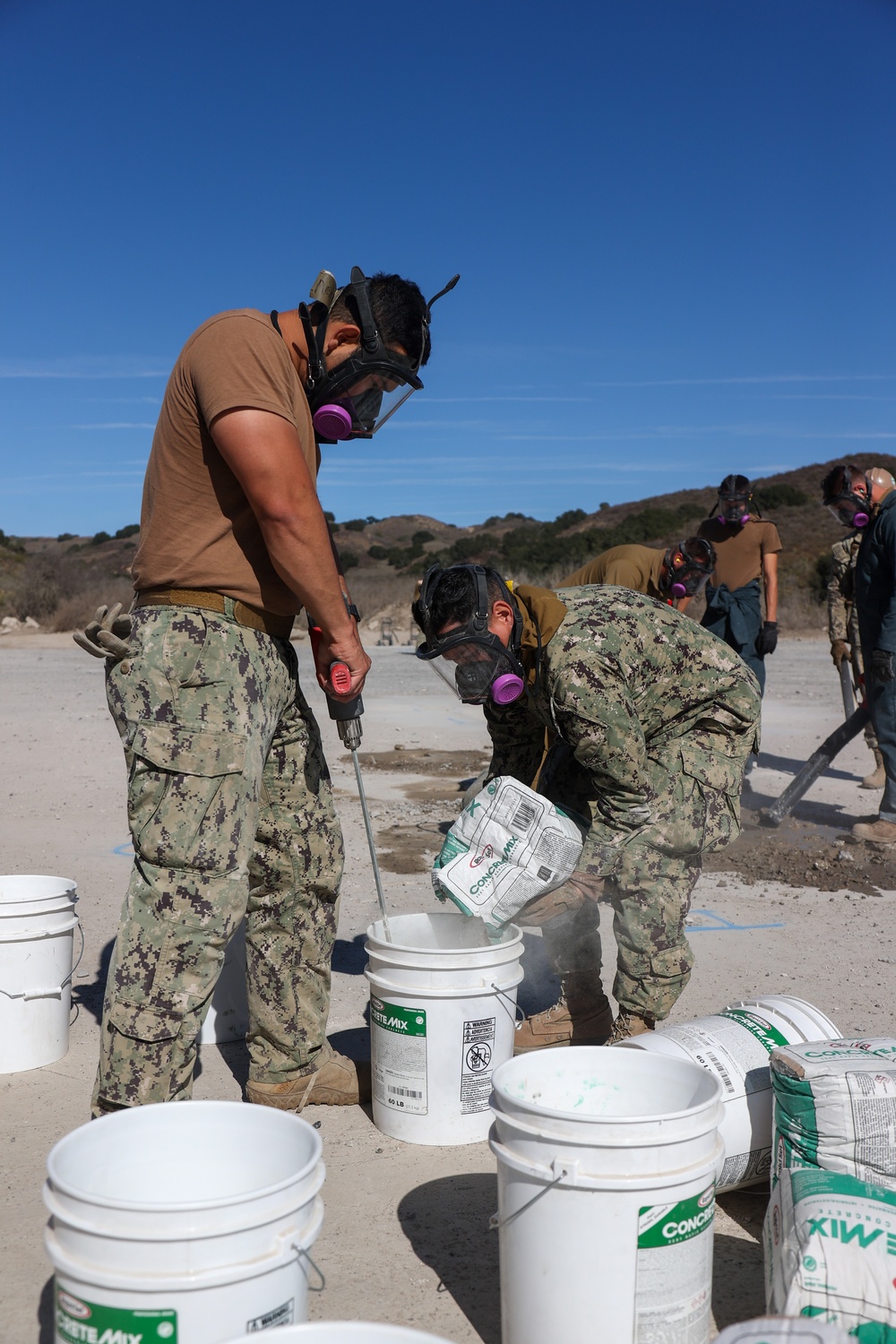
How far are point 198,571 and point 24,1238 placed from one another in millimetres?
1598

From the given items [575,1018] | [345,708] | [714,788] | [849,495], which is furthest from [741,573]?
[345,708]

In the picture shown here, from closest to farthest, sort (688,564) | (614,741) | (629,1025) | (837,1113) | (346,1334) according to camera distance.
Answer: (346,1334) < (837,1113) < (614,741) < (629,1025) < (688,564)

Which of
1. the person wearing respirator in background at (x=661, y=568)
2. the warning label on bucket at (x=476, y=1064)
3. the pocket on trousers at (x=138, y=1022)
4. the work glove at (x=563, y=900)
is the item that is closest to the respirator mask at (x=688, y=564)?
the person wearing respirator in background at (x=661, y=568)

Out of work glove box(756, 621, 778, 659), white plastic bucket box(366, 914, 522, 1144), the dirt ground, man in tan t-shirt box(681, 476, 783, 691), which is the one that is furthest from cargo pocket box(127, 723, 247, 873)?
work glove box(756, 621, 778, 659)

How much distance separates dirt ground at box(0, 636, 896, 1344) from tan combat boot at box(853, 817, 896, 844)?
7.4 inches

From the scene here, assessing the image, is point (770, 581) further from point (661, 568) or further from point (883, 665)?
point (661, 568)

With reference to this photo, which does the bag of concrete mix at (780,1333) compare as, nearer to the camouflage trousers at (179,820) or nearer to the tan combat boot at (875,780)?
the camouflage trousers at (179,820)

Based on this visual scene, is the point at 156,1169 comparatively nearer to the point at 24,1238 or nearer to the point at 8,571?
the point at 24,1238

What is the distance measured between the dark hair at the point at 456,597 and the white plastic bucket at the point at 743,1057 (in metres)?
1.26

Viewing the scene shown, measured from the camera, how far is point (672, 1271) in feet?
6.55

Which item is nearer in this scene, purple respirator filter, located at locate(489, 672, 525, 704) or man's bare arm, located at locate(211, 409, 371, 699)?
man's bare arm, located at locate(211, 409, 371, 699)

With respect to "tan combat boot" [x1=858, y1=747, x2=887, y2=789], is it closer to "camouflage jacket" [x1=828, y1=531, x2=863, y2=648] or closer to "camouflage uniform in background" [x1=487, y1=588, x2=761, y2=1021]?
"camouflage jacket" [x1=828, y1=531, x2=863, y2=648]

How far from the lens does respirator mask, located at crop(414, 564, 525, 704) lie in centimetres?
326

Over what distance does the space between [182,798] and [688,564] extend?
4.55m
